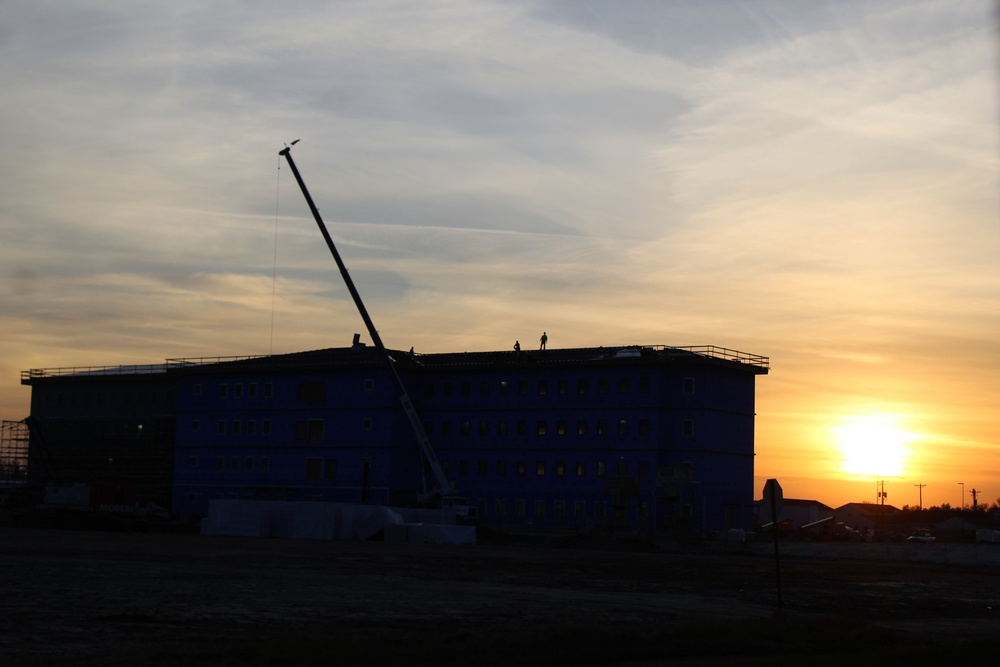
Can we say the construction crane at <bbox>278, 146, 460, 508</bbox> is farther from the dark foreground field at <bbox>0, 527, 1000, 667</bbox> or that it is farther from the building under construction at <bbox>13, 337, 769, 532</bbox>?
the dark foreground field at <bbox>0, 527, 1000, 667</bbox>

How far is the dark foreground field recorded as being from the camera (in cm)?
1780

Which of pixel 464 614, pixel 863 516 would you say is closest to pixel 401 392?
pixel 464 614

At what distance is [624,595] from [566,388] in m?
64.0

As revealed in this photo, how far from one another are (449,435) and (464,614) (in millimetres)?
76895

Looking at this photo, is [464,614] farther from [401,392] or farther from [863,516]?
[863,516]

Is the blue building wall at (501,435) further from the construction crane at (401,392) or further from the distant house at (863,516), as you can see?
the distant house at (863,516)

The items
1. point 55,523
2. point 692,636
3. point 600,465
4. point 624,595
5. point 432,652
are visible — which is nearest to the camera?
point 432,652

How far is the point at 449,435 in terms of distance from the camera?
10106 centimetres

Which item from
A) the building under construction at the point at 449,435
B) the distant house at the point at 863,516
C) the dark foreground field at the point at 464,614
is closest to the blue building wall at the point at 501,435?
the building under construction at the point at 449,435

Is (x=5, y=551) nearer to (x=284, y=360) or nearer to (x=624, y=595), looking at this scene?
(x=624, y=595)

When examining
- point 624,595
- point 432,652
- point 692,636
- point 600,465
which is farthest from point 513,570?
point 600,465

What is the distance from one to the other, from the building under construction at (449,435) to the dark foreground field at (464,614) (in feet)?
144

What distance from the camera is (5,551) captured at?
45.5 meters

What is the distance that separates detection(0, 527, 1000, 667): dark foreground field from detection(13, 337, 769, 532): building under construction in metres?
44.0
